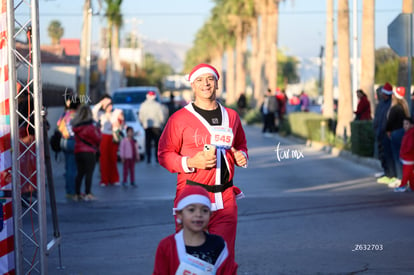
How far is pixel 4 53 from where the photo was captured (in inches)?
297

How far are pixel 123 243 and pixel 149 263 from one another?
4.49 feet

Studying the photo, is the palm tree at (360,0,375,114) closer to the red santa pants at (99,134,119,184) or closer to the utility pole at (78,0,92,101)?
the utility pole at (78,0,92,101)

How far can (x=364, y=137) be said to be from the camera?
844 inches

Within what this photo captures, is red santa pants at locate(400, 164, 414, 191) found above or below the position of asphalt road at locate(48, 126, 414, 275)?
above

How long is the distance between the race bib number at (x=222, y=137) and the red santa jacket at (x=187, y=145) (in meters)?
0.04

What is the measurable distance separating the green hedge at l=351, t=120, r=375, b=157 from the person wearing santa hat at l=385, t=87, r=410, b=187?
5141 millimetres

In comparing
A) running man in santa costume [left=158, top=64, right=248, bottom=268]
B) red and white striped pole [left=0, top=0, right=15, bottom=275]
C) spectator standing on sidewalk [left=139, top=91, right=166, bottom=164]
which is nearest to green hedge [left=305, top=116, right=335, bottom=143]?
spectator standing on sidewalk [left=139, top=91, right=166, bottom=164]

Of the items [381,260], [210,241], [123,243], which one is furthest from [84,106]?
[210,241]

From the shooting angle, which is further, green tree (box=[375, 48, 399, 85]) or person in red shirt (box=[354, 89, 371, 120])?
green tree (box=[375, 48, 399, 85])

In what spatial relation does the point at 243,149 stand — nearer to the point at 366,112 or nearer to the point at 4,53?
the point at 4,53

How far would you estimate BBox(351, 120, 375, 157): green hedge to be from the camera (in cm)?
2123

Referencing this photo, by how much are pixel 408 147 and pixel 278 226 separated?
4463 mm

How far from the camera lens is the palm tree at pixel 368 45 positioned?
28.8 m

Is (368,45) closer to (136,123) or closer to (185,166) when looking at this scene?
(136,123)
